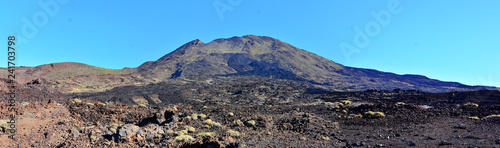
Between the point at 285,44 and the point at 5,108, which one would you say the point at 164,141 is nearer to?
the point at 5,108

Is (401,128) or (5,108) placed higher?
(5,108)

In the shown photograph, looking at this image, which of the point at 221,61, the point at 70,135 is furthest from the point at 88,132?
the point at 221,61

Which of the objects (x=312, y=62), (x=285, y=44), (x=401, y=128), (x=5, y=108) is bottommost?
(x=401, y=128)

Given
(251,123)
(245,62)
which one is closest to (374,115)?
(251,123)

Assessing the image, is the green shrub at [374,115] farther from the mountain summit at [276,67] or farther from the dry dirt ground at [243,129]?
the mountain summit at [276,67]

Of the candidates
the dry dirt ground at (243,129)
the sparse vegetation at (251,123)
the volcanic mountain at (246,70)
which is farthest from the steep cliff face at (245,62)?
the sparse vegetation at (251,123)

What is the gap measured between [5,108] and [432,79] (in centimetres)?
14488

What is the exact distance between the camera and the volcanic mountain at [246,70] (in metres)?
77.4

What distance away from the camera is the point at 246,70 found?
102 m

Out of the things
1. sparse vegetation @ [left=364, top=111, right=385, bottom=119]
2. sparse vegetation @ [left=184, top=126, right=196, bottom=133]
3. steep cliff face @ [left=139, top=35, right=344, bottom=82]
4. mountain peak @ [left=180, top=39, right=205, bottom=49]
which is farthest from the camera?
mountain peak @ [left=180, top=39, right=205, bottom=49]

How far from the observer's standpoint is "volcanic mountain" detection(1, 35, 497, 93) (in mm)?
77375

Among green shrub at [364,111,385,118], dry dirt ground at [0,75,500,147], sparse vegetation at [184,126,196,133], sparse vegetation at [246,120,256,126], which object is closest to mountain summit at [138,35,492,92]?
green shrub at [364,111,385,118]

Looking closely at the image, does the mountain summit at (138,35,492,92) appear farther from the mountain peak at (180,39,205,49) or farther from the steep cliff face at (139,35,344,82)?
the mountain peak at (180,39,205,49)

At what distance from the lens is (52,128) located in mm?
14047
